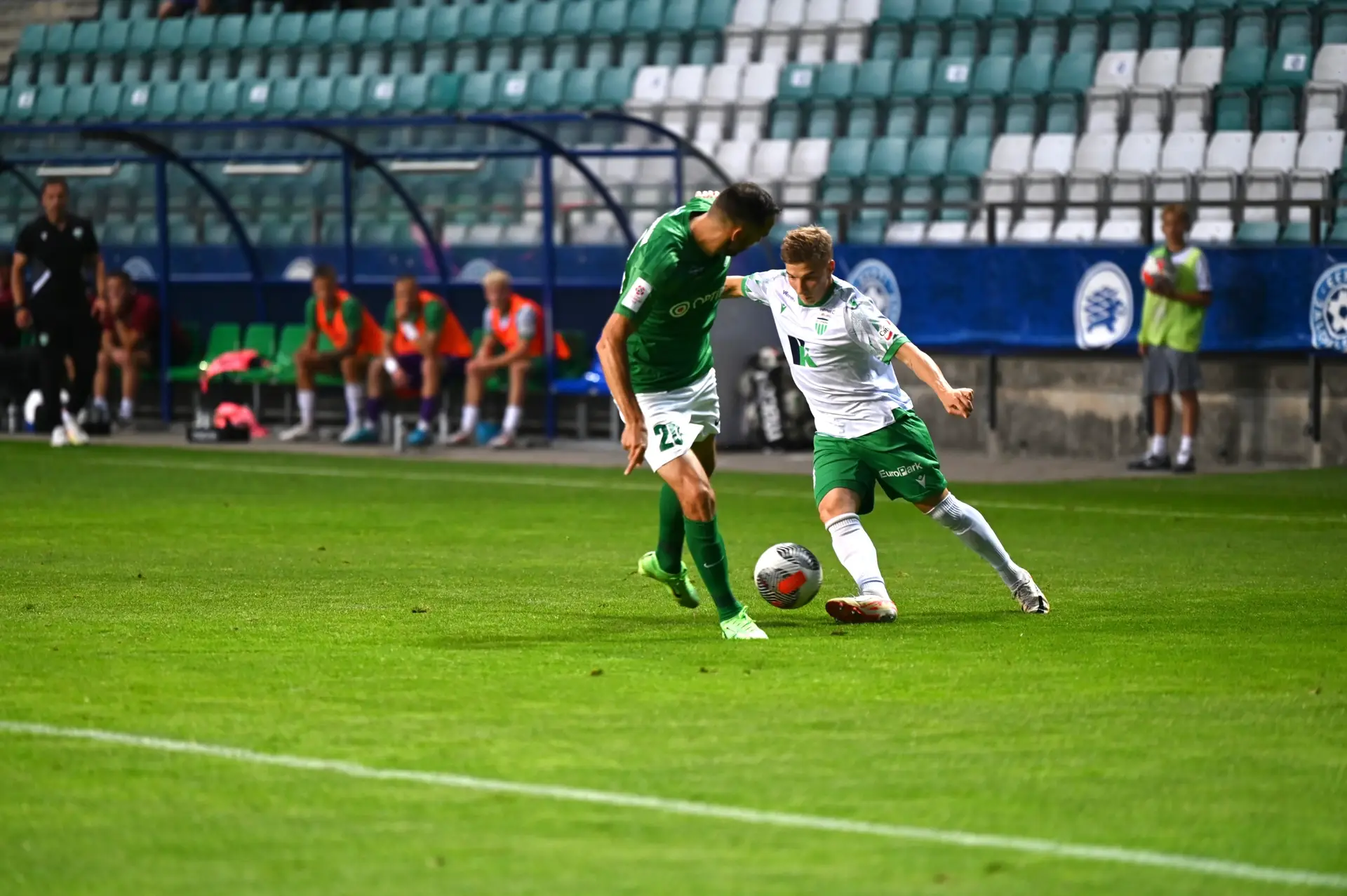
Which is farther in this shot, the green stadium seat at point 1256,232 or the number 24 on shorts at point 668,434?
the green stadium seat at point 1256,232

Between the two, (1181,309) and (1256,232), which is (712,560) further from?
(1256,232)

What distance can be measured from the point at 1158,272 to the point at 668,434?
1009cm

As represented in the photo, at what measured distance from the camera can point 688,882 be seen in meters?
4.92

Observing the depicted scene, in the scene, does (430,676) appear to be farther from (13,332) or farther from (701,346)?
(13,332)

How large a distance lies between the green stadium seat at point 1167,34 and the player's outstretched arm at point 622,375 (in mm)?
14893

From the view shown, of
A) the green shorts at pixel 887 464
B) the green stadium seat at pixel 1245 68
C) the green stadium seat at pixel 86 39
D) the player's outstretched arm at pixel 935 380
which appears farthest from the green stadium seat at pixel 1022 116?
the green stadium seat at pixel 86 39

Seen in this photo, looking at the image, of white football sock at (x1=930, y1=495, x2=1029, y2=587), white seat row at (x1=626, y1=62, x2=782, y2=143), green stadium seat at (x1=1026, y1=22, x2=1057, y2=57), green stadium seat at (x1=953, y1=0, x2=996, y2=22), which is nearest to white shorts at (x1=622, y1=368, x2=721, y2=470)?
white football sock at (x1=930, y1=495, x2=1029, y2=587)

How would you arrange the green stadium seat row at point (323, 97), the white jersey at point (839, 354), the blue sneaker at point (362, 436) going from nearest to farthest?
the white jersey at point (839, 354), the blue sneaker at point (362, 436), the green stadium seat row at point (323, 97)

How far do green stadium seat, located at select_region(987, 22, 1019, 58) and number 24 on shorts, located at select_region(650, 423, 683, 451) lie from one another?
15.2 metres

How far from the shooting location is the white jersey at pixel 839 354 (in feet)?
31.1

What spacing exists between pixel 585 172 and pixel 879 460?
12.0 meters

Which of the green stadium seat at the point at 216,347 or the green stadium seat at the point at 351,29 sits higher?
the green stadium seat at the point at 351,29

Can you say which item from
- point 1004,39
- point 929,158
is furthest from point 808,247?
point 1004,39

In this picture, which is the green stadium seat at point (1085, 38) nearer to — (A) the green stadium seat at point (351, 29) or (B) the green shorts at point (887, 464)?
(A) the green stadium seat at point (351, 29)
